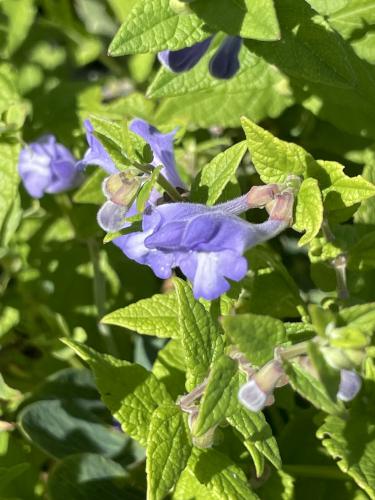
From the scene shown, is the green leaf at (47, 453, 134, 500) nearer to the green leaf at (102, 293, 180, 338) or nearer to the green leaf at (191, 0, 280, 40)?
the green leaf at (102, 293, 180, 338)

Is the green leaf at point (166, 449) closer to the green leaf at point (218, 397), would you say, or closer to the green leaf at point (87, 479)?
the green leaf at point (218, 397)

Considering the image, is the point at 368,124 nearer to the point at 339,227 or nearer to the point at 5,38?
the point at 339,227

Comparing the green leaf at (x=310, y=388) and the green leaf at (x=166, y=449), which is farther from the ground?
the green leaf at (x=310, y=388)

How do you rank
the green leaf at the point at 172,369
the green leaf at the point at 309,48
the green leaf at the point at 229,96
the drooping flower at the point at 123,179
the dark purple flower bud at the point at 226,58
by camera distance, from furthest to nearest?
the green leaf at the point at 229,96, the dark purple flower bud at the point at 226,58, the green leaf at the point at 172,369, the green leaf at the point at 309,48, the drooping flower at the point at 123,179

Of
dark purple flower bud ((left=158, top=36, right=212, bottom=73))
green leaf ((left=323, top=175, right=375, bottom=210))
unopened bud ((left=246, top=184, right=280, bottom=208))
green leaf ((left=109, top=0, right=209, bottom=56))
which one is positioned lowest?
green leaf ((left=323, top=175, right=375, bottom=210))

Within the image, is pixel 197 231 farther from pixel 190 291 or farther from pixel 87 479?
pixel 87 479

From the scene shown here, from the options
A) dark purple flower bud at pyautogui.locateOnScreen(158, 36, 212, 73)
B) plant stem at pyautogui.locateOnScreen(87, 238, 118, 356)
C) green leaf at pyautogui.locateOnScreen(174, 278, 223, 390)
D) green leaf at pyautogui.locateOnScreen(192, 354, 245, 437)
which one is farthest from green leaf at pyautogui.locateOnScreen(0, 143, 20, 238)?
green leaf at pyautogui.locateOnScreen(192, 354, 245, 437)

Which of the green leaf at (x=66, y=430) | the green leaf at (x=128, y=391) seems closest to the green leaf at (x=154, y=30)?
the green leaf at (x=128, y=391)
